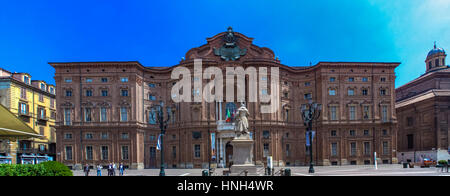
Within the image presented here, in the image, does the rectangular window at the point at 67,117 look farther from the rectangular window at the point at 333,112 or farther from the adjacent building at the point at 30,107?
the rectangular window at the point at 333,112

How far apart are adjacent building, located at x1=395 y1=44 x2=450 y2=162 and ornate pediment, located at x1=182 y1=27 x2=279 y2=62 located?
28406mm

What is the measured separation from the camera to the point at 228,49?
199 feet

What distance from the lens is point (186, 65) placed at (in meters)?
59.4

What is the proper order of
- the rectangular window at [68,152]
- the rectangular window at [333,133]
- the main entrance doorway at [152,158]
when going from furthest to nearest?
the rectangular window at [333,133], the main entrance doorway at [152,158], the rectangular window at [68,152]

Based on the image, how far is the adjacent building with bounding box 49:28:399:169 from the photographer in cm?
5809

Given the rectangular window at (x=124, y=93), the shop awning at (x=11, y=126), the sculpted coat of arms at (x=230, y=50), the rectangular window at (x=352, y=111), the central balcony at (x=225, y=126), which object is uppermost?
the sculpted coat of arms at (x=230, y=50)

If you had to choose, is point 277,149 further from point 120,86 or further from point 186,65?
point 120,86

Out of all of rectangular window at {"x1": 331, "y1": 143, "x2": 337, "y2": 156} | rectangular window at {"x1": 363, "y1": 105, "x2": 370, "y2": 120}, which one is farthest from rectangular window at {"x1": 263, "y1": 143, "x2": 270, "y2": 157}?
rectangular window at {"x1": 363, "y1": 105, "x2": 370, "y2": 120}

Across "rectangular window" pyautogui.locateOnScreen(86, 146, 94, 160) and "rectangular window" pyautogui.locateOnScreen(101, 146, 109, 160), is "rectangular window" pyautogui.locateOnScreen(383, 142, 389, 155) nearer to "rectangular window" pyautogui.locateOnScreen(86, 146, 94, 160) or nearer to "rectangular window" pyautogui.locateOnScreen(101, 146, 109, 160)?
"rectangular window" pyautogui.locateOnScreen(101, 146, 109, 160)

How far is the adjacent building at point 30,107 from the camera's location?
58.0 meters

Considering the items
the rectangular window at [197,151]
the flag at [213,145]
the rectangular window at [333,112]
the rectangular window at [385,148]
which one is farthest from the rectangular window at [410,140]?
the rectangular window at [197,151]

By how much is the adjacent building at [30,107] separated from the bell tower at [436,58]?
80.0m
